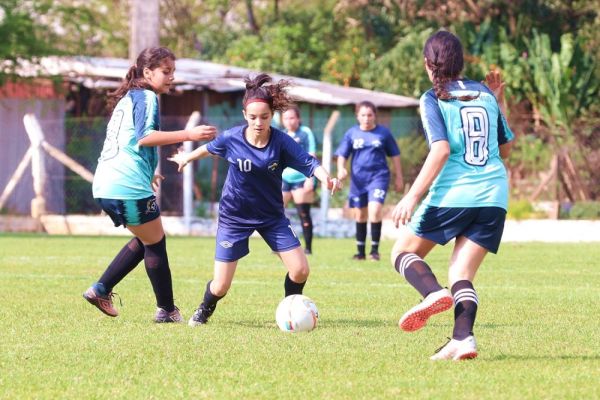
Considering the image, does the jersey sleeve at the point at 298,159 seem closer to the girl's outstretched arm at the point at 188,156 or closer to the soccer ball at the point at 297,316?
the girl's outstretched arm at the point at 188,156

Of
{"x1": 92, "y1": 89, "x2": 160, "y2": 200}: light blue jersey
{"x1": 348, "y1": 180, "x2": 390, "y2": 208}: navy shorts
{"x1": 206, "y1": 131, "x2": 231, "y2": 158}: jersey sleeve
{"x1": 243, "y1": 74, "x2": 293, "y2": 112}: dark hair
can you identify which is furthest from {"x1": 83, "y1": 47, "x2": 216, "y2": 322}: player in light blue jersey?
{"x1": 348, "y1": 180, "x2": 390, "y2": 208}: navy shorts

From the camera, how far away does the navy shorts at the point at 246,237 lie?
27.8 feet

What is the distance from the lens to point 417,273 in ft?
22.1

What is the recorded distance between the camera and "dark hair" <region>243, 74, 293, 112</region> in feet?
27.1

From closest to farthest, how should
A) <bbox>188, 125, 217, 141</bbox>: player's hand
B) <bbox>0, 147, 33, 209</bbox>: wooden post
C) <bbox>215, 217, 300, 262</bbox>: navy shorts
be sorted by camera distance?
1. <bbox>188, 125, 217, 141</bbox>: player's hand
2. <bbox>215, 217, 300, 262</bbox>: navy shorts
3. <bbox>0, 147, 33, 209</bbox>: wooden post

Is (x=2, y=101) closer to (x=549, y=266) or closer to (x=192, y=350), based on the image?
(x=549, y=266)

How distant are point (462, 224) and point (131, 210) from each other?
2.57 metres

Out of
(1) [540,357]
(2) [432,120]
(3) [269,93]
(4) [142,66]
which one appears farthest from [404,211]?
(4) [142,66]

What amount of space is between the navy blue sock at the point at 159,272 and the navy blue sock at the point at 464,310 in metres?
2.58

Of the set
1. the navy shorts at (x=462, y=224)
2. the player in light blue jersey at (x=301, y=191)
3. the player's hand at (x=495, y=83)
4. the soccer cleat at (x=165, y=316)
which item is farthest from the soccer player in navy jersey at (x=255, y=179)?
the player in light blue jersey at (x=301, y=191)

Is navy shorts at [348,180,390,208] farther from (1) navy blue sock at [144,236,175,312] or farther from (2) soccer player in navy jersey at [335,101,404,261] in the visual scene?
(1) navy blue sock at [144,236,175,312]

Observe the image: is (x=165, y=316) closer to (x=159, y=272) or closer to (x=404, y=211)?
(x=159, y=272)

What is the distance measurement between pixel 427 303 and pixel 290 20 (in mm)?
34118

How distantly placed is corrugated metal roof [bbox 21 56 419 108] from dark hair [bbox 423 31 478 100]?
17.7 m
